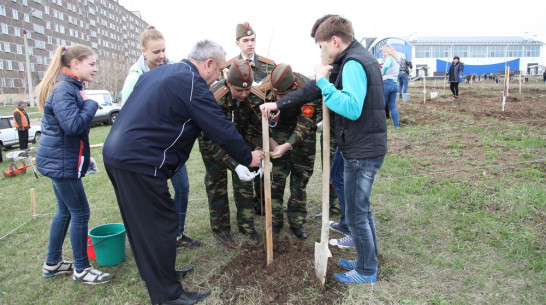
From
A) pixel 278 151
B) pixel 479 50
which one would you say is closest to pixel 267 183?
pixel 278 151

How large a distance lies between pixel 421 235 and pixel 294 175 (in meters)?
1.45

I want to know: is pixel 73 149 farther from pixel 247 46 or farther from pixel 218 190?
pixel 247 46

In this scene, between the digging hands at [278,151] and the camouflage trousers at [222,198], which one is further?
the camouflage trousers at [222,198]

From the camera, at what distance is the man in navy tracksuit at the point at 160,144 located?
2219 mm

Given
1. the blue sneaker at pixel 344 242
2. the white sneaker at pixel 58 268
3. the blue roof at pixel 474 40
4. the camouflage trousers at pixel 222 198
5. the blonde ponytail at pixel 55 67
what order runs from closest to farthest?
the blonde ponytail at pixel 55 67 < the white sneaker at pixel 58 268 < the blue sneaker at pixel 344 242 < the camouflage trousers at pixel 222 198 < the blue roof at pixel 474 40

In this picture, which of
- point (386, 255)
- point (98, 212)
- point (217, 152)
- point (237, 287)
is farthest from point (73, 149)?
point (386, 255)

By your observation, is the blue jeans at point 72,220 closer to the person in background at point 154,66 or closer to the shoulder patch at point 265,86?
the person in background at point 154,66

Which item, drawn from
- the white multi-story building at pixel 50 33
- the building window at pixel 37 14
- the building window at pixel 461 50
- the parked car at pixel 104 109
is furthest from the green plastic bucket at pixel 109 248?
the building window at pixel 461 50

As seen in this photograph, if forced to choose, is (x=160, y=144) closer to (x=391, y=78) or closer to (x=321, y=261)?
(x=321, y=261)

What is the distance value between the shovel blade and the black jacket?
1131 millimetres

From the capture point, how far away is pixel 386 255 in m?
3.16

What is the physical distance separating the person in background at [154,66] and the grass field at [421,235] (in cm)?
19

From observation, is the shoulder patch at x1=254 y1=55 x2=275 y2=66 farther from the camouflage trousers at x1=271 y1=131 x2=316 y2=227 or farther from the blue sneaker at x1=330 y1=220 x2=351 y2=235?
the blue sneaker at x1=330 y1=220 x2=351 y2=235

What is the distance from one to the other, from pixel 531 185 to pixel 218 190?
3965mm
